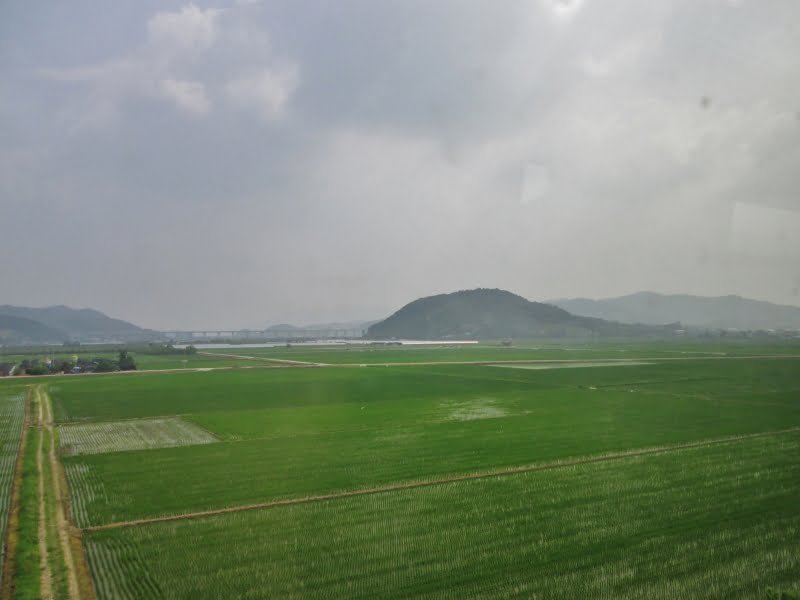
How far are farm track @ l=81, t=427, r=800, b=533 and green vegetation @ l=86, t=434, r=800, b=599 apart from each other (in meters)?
0.42

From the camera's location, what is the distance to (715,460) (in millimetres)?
18219

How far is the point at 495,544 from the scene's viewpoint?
1159 centimetres

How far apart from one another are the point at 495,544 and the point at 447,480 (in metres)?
5.22

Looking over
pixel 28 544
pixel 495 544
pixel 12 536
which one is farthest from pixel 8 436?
pixel 495 544

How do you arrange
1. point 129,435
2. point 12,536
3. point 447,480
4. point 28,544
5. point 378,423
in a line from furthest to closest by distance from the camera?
point 378,423 → point 129,435 → point 447,480 → point 12,536 → point 28,544

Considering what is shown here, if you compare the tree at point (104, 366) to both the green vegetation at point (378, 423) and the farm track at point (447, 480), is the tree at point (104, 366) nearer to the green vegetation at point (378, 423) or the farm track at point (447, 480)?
the green vegetation at point (378, 423)

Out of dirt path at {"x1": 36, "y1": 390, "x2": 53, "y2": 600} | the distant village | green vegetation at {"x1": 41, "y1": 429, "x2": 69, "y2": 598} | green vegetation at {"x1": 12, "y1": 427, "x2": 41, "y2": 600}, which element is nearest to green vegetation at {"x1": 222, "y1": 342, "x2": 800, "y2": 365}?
the distant village

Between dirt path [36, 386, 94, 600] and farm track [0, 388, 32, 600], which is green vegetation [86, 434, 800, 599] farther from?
farm track [0, 388, 32, 600]

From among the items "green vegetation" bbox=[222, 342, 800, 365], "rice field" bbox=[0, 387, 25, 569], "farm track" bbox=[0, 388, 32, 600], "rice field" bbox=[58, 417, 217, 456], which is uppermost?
"farm track" bbox=[0, 388, 32, 600]

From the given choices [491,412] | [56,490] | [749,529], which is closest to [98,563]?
[56,490]

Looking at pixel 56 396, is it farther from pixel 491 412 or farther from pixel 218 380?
pixel 491 412

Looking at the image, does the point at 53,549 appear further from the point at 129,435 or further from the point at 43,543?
the point at 129,435

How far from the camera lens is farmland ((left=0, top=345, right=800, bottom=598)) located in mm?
10086

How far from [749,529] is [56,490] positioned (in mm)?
18255
